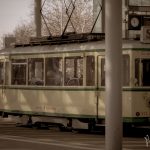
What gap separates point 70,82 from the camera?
2306cm

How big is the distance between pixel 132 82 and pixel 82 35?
117 inches

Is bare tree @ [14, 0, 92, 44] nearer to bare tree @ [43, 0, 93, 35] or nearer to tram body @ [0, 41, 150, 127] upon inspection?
bare tree @ [43, 0, 93, 35]

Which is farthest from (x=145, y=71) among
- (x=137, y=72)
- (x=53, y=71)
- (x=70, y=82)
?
(x=53, y=71)

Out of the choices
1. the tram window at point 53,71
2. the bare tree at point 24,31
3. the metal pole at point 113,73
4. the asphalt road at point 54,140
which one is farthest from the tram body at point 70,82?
the bare tree at point 24,31

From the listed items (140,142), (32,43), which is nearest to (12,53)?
(32,43)

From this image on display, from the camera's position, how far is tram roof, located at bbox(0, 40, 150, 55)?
70.7 ft

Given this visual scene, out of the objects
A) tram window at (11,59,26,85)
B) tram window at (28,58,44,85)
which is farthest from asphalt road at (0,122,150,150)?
tram window at (11,59,26,85)

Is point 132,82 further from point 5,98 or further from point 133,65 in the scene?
point 5,98

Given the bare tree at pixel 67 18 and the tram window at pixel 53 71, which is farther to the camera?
the bare tree at pixel 67 18

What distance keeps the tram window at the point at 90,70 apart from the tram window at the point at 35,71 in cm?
231

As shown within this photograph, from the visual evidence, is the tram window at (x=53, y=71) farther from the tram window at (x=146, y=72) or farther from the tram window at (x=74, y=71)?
the tram window at (x=146, y=72)

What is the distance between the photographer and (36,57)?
24.7 m

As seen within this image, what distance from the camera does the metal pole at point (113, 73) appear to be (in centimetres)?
1421

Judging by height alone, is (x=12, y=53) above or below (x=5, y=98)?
above
